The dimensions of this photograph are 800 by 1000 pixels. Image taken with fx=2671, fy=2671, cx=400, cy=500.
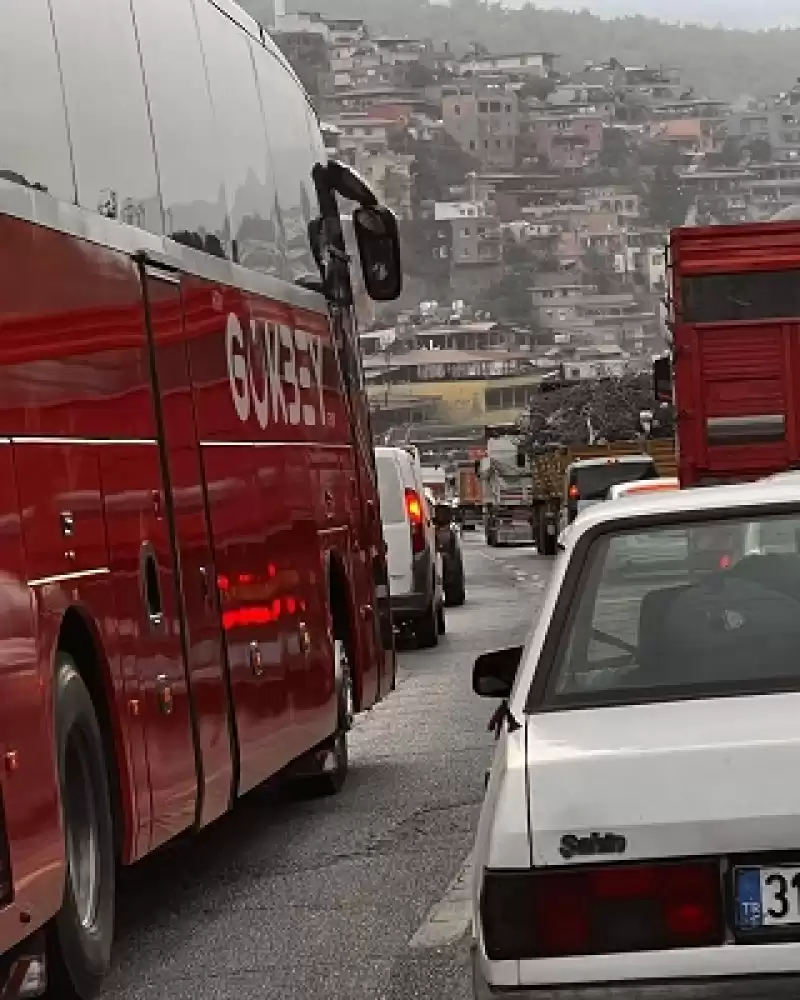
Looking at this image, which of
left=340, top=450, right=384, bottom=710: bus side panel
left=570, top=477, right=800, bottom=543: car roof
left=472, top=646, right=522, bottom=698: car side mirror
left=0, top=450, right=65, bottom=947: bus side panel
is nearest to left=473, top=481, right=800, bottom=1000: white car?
left=570, top=477, right=800, bottom=543: car roof

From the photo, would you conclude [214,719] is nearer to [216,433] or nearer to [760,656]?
[216,433]

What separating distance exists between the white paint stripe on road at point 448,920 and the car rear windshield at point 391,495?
15917 mm

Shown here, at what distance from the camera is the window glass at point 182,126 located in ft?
32.1

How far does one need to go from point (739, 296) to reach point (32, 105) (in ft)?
59.8

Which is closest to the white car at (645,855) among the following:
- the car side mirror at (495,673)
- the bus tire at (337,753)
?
the car side mirror at (495,673)

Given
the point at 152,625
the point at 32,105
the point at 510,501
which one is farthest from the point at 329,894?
the point at 510,501

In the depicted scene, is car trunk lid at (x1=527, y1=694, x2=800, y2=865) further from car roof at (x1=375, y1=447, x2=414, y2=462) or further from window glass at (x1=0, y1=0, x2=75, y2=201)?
car roof at (x1=375, y1=447, x2=414, y2=462)

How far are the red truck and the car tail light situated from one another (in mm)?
20009

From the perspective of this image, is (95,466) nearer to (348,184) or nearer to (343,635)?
(343,635)

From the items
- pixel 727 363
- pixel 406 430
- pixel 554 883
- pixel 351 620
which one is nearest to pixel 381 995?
pixel 554 883

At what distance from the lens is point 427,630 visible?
25469 mm

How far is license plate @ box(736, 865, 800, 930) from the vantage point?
4.89m

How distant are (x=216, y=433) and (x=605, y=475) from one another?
33.3 meters

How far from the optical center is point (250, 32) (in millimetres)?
12711
